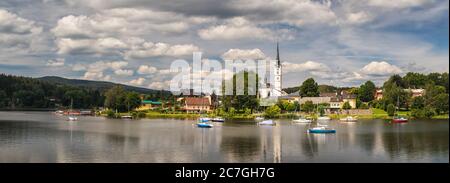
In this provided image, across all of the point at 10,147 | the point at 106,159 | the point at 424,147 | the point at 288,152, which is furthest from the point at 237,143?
the point at 10,147

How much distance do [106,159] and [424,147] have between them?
2257 cm

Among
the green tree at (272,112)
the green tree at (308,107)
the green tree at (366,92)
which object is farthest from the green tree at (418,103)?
the green tree at (272,112)

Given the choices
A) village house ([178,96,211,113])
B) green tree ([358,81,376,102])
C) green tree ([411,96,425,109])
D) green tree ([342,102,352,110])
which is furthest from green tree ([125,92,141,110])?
green tree ([411,96,425,109])

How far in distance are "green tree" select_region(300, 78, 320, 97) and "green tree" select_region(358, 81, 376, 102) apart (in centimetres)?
1060

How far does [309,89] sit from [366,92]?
1369 cm

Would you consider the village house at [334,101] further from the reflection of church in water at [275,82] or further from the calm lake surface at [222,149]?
the calm lake surface at [222,149]

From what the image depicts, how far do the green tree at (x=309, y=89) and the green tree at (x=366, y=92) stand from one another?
34.8ft

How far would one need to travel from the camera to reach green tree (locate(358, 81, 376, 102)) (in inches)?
4385

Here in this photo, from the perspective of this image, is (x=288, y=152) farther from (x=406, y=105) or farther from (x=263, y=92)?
(x=263, y=92)

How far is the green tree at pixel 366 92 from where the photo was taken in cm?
11138

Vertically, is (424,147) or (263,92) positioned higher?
(263,92)

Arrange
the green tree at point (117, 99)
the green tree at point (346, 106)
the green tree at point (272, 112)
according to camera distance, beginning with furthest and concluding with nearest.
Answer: the green tree at point (117, 99) < the green tree at point (346, 106) < the green tree at point (272, 112)

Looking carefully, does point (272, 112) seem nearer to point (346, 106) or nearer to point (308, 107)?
point (308, 107)

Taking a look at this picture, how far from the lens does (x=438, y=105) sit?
8388 centimetres
